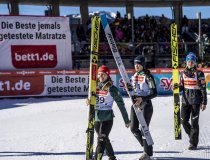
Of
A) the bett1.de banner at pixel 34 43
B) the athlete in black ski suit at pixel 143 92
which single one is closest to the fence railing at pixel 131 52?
the bett1.de banner at pixel 34 43

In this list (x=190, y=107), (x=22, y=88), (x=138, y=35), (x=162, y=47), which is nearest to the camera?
(x=190, y=107)

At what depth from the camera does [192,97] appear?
797cm

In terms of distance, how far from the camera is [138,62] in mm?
7188

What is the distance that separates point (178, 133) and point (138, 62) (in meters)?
2.24

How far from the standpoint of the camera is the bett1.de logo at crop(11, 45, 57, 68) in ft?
59.5

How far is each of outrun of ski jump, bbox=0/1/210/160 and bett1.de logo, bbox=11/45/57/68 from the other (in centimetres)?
637

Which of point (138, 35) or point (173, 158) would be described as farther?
point (138, 35)

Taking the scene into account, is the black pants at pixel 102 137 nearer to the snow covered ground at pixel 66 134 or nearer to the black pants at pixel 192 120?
the snow covered ground at pixel 66 134

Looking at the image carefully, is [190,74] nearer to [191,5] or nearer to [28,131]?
[28,131]

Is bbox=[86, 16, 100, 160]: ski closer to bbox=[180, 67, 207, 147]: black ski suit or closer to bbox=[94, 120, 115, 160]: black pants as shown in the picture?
bbox=[94, 120, 115, 160]: black pants

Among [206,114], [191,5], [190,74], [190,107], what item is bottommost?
[206,114]

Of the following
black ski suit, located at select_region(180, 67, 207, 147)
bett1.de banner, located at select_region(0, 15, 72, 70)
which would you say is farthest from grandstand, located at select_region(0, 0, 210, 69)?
black ski suit, located at select_region(180, 67, 207, 147)

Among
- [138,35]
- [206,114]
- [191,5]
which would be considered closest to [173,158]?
[206,114]

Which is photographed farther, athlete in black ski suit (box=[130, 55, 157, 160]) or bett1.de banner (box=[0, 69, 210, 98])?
bett1.de banner (box=[0, 69, 210, 98])
